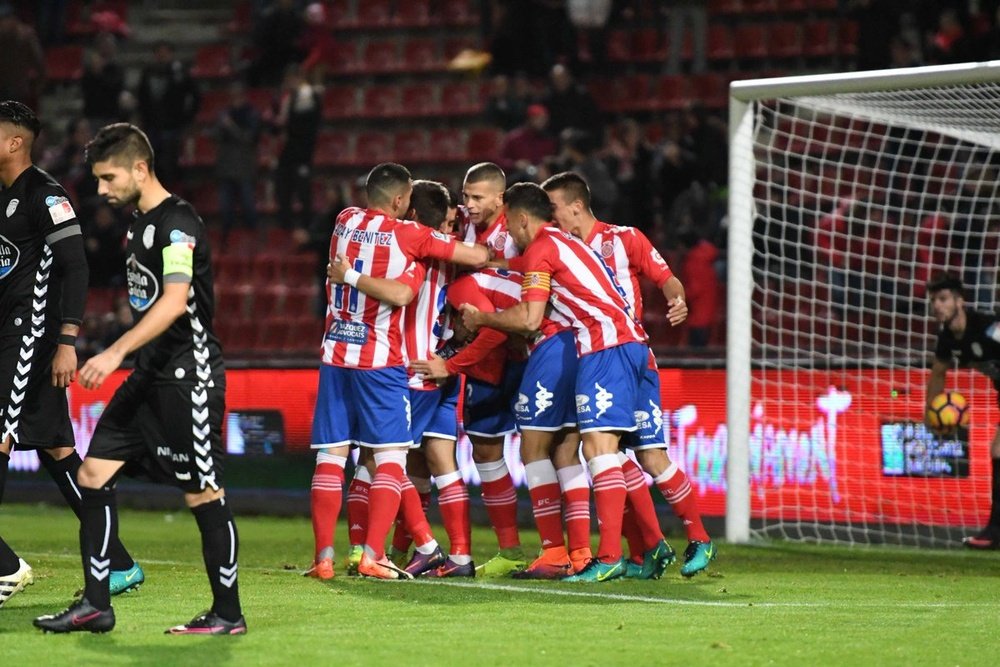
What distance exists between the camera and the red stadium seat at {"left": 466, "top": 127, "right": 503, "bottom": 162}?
18422mm

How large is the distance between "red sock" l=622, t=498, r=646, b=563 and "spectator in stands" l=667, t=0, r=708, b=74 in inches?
426

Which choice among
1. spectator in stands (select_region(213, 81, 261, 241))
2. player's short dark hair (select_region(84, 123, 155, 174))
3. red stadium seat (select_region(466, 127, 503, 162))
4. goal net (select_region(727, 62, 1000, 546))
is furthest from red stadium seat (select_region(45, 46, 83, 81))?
player's short dark hair (select_region(84, 123, 155, 174))

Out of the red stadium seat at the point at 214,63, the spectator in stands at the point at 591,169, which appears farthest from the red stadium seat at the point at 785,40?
the red stadium seat at the point at 214,63

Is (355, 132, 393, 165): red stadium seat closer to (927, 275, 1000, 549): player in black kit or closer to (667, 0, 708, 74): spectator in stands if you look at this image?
(667, 0, 708, 74): spectator in stands

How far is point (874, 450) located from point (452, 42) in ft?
35.3

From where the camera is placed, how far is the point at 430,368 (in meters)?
8.00

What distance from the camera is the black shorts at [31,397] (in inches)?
257

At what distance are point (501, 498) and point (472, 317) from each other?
1123 mm

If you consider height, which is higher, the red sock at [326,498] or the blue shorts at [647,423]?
the blue shorts at [647,423]

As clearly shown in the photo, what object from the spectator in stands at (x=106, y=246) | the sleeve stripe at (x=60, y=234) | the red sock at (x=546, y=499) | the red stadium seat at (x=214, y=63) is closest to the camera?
the sleeve stripe at (x=60, y=234)

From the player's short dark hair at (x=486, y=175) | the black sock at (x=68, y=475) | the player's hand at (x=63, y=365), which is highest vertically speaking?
the player's short dark hair at (x=486, y=175)

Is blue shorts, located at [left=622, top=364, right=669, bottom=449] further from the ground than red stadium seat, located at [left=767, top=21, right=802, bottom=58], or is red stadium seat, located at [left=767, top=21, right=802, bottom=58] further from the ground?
red stadium seat, located at [left=767, top=21, right=802, bottom=58]

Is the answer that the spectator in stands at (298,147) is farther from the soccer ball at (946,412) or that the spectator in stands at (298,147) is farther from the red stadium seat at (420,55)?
the soccer ball at (946,412)

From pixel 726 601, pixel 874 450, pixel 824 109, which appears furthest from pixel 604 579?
pixel 824 109
